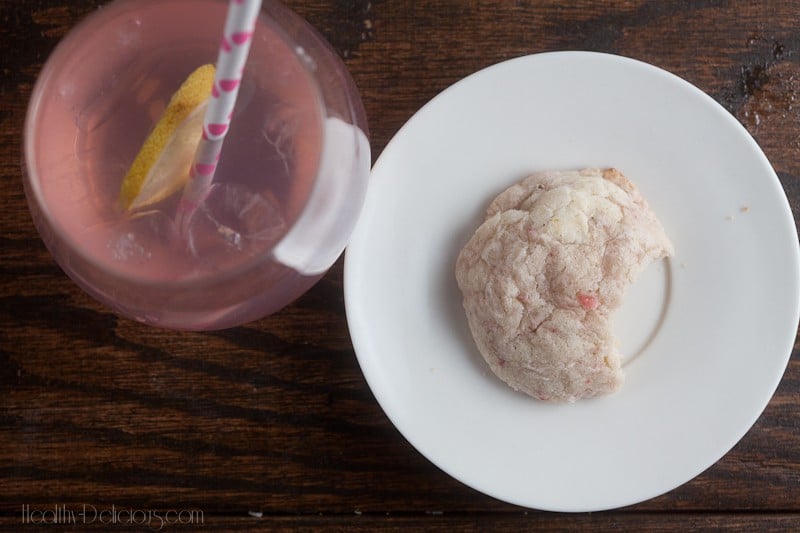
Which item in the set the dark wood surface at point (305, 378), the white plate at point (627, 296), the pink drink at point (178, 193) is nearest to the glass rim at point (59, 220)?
the pink drink at point (178, 193)

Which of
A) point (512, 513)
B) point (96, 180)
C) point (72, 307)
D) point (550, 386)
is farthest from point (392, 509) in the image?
point (96, 180)

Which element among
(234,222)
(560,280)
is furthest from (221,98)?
(560,280)

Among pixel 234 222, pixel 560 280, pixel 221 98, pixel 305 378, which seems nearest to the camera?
pixel 221 98

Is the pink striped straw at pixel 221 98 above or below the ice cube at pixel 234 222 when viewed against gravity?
above

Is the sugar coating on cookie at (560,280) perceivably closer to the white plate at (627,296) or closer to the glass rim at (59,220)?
the white plate at (627,296)

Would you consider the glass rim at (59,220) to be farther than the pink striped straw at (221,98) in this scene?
Yes

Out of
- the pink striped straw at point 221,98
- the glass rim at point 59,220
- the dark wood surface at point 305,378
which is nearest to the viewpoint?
the pink striped straw at point 221,98

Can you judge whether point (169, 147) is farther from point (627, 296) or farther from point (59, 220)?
point (627, 296)

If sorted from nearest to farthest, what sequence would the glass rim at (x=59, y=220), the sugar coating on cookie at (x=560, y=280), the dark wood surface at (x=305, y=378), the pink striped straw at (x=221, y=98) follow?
the pink striped straw at (x=221, y=98) → the glass rim at (x=59, y=220) → the sugar coating on cookie at (x=560, y=280) → the dark wood surface at (x=305, y=378)
